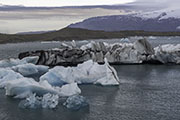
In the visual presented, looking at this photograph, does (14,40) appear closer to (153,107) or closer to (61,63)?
(61,63)

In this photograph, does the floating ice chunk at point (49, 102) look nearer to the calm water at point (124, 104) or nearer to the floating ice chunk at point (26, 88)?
the calm water at point (124, 104)

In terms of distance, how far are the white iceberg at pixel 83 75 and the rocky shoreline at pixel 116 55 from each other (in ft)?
31.2

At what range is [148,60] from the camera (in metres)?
34.4

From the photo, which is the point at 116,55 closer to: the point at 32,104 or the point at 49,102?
the point at 49,102

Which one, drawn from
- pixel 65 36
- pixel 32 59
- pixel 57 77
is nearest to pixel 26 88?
pixel 57 77

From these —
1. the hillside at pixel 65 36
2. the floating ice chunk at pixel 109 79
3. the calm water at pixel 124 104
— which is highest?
the floating ice chunk at pixel 109 79

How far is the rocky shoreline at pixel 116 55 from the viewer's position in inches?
1315

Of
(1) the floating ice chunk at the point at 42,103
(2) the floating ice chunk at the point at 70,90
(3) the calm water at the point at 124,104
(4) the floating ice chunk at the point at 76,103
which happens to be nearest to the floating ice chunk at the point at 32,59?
(3) the calm water at the point at 124,104

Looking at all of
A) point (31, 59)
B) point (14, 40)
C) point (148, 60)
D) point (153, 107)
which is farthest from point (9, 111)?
point (14, 40)

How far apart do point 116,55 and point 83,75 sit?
38.4ft

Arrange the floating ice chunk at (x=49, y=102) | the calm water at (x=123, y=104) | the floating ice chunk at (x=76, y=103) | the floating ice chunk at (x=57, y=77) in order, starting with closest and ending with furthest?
the calm water at (x=123, y=104), the floating ice chunk at (x=76, y=103), the floating ice chunk at (x=49, y=102), the floating ice chunk at (x=57, y=77)

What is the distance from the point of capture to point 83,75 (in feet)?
74.8

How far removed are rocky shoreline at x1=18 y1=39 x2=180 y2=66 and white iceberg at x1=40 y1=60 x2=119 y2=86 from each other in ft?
31.2

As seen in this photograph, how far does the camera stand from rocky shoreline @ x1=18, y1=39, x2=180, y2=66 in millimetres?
33406
